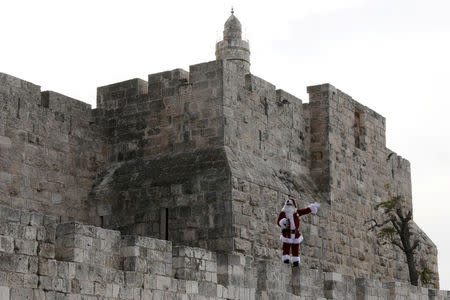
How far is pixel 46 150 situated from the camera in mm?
15773

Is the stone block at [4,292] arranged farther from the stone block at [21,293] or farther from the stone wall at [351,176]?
the stone wall at [351,176]

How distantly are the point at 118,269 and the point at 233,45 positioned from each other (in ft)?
85.5

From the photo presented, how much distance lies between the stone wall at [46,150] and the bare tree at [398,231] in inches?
236

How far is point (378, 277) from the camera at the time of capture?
18797mm

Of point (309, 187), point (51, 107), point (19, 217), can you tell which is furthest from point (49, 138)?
point (19, 217)

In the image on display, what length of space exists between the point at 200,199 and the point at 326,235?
3.15 meters

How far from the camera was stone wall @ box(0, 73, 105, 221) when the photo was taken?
15102 millimetres

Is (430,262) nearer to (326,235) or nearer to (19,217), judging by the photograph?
(326,235)

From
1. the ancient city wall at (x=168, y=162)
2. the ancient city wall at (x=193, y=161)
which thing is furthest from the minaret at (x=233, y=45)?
the ancient city wall at (x=168, y=162)

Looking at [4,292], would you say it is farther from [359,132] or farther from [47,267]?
[359,132]

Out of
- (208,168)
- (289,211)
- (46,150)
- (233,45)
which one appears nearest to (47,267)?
(289,211)

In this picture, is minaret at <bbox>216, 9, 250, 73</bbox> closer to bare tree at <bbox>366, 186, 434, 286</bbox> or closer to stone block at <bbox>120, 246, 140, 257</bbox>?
bare tree at <bbox>366, 186, 434, 286</bbox>

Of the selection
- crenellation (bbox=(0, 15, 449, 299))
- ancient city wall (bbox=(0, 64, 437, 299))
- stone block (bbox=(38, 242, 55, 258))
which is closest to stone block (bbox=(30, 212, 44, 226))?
stone block (bbox=(38, 242, 55, 258))

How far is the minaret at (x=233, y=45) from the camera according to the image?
35.8 metres
